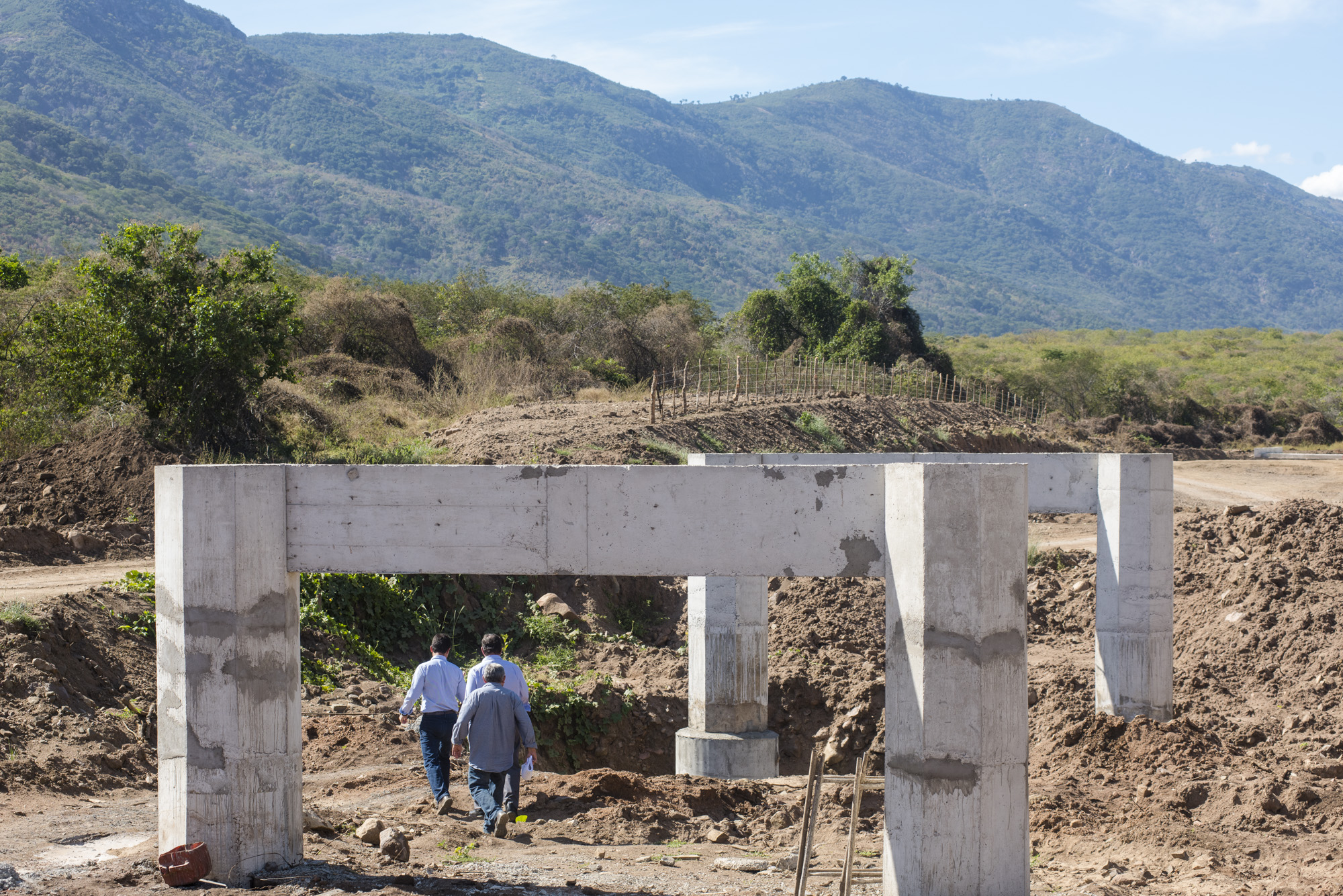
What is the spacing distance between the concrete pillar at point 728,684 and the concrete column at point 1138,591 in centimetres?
317

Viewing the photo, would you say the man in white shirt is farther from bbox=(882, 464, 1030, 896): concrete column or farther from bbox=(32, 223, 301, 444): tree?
bbox=(32, 223, 301, 444): tree

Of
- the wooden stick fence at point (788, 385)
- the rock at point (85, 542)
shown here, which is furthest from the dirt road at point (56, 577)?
the wooden stick fence at point (788, 385)

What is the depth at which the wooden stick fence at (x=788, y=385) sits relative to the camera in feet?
83.1

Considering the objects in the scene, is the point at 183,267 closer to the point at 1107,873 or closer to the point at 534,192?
the point at 1107,873

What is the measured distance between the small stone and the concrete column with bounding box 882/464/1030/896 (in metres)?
2.74

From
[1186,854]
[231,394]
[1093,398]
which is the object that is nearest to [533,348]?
[231,394]

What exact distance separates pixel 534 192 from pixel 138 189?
7116 centimetres

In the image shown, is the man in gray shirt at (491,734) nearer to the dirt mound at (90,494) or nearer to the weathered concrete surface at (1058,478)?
the weathered concrete surface at (1058,478)

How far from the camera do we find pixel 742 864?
652 centimetres

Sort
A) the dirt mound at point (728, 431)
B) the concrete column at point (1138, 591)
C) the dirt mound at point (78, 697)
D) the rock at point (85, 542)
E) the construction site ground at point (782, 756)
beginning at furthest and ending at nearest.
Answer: the dirt mound at point (728, 431) → the rock at point (85, 542) → the concrete column at point (1138, 591) → the dirt mound at point (78, 697) → the construction site ground at point (782, 756)

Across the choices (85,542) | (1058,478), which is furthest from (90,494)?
(1058,478)

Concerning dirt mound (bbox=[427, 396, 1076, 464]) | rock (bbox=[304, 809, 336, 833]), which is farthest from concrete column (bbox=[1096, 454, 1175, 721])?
dirt mound (bbox=[427, 396, 1076, 464])

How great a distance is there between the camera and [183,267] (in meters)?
18.6

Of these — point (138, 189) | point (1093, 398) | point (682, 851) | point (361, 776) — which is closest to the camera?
point (682, 851)
